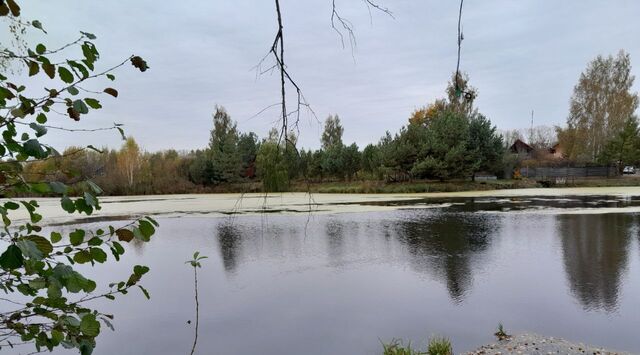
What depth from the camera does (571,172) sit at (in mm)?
40281

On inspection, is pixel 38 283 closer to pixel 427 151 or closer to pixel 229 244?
pixel 229 244

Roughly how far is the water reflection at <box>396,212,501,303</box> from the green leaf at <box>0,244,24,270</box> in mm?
6436

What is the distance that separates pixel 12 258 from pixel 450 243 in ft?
36.6

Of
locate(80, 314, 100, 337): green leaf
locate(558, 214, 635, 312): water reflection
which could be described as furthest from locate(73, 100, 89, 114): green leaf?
locate(558, 214, 635, 312): water reflection

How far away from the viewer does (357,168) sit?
4238 cm

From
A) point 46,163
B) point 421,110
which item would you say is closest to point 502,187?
point 421,110

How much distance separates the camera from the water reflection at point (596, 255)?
21.9ft

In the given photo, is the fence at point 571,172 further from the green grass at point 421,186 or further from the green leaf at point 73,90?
the green leaf at point 73,90

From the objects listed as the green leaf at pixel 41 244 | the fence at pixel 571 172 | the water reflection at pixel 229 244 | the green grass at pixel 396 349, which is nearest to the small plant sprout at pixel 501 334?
the green grass at pixel 396 349

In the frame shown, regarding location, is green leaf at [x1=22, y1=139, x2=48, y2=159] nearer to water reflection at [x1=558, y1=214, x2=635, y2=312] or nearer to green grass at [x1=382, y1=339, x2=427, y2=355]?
green grass at [x1=382, y1=339, x2=427, y2=355]

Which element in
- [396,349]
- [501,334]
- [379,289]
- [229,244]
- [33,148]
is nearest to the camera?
[33,148]

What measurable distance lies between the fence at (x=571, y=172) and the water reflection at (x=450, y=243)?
27.2m

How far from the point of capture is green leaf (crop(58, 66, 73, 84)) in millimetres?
1316

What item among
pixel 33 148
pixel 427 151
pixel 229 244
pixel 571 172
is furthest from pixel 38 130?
pixel 571 172
